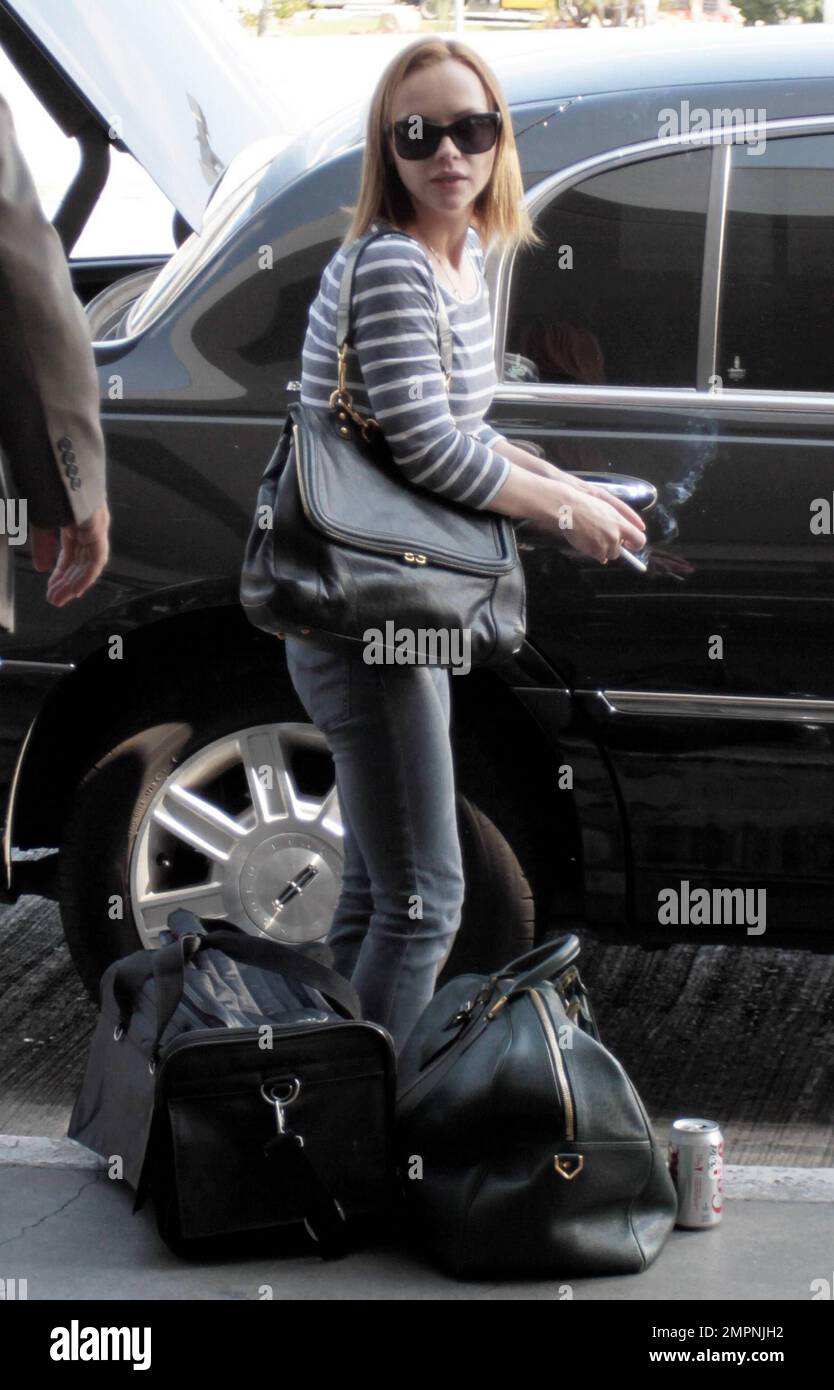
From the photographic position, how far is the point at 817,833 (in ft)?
11.1

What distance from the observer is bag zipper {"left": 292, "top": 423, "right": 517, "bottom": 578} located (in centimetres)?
278

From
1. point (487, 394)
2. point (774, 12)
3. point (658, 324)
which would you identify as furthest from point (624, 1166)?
point (774, 12)

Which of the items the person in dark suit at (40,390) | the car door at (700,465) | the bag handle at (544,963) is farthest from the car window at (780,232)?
the person in dark suit at (40,390)

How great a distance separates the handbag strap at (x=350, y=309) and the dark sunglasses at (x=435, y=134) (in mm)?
130

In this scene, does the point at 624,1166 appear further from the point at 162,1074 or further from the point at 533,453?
the point at 533,453

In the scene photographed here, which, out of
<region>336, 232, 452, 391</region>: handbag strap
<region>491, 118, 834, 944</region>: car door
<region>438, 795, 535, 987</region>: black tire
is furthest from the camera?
<region>438, 795, 535, 987</region>: black tire

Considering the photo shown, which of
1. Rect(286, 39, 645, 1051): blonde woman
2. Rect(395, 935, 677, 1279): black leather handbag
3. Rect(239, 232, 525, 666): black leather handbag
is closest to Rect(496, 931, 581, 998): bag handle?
Rect(395, 935, 677, 1279): black leather handbag

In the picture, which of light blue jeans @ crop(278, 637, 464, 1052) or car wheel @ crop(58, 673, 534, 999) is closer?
light blue jeans @ crop(278, 637, 464, 1052)

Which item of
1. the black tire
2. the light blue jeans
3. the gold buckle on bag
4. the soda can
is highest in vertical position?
the gold buckle on bag

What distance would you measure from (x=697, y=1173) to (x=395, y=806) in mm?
719

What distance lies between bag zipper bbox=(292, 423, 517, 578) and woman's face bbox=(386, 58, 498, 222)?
1.33 feet

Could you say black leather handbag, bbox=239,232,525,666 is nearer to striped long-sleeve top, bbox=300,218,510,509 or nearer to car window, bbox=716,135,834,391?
striped long-sleeve top, bbox=300,218,510,509

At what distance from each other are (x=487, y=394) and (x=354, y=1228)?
49.9 inches
